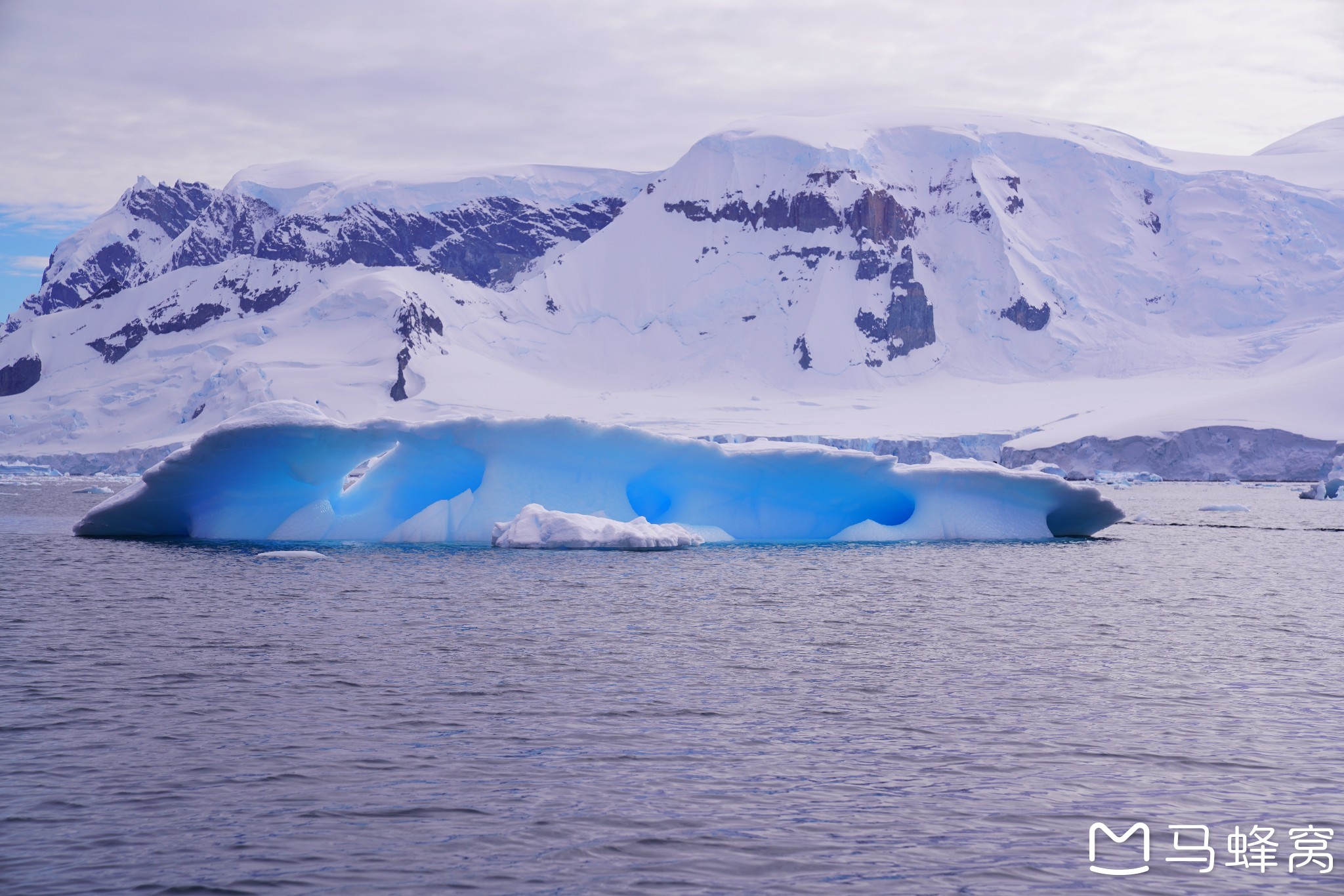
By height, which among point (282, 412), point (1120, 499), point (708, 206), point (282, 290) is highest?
point (708, 206)

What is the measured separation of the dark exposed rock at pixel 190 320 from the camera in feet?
569

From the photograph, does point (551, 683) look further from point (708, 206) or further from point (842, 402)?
point (708, 206)

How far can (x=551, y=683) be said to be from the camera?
13719 mm

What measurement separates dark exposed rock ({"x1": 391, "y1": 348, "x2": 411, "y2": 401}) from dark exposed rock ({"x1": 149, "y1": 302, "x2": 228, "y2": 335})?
4467 centimetres

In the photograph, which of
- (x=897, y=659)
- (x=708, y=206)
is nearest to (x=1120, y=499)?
(x=897, y=659)

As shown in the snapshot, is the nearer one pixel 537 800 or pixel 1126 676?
pixel 537 800

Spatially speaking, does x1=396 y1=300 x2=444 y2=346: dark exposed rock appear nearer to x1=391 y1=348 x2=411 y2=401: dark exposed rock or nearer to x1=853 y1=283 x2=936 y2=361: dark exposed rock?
x1=391 y1=348 x2=411 y2=401: dark exposed rock

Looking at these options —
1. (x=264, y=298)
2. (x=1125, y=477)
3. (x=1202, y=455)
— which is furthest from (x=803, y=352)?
(x=264, y=298)

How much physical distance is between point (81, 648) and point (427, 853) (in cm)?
948

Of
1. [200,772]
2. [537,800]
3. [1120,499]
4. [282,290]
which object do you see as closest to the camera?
[537,800]

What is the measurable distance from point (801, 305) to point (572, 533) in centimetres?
14100

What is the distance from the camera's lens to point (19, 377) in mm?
171375

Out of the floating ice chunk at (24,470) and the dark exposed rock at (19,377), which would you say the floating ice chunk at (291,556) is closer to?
the floating ice chunk at (24,470)

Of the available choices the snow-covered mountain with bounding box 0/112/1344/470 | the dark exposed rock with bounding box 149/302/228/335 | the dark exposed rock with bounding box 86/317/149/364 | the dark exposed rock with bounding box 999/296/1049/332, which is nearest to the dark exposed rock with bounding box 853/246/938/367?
the snow-covered mountain with bounding box 0/112/1344/470
